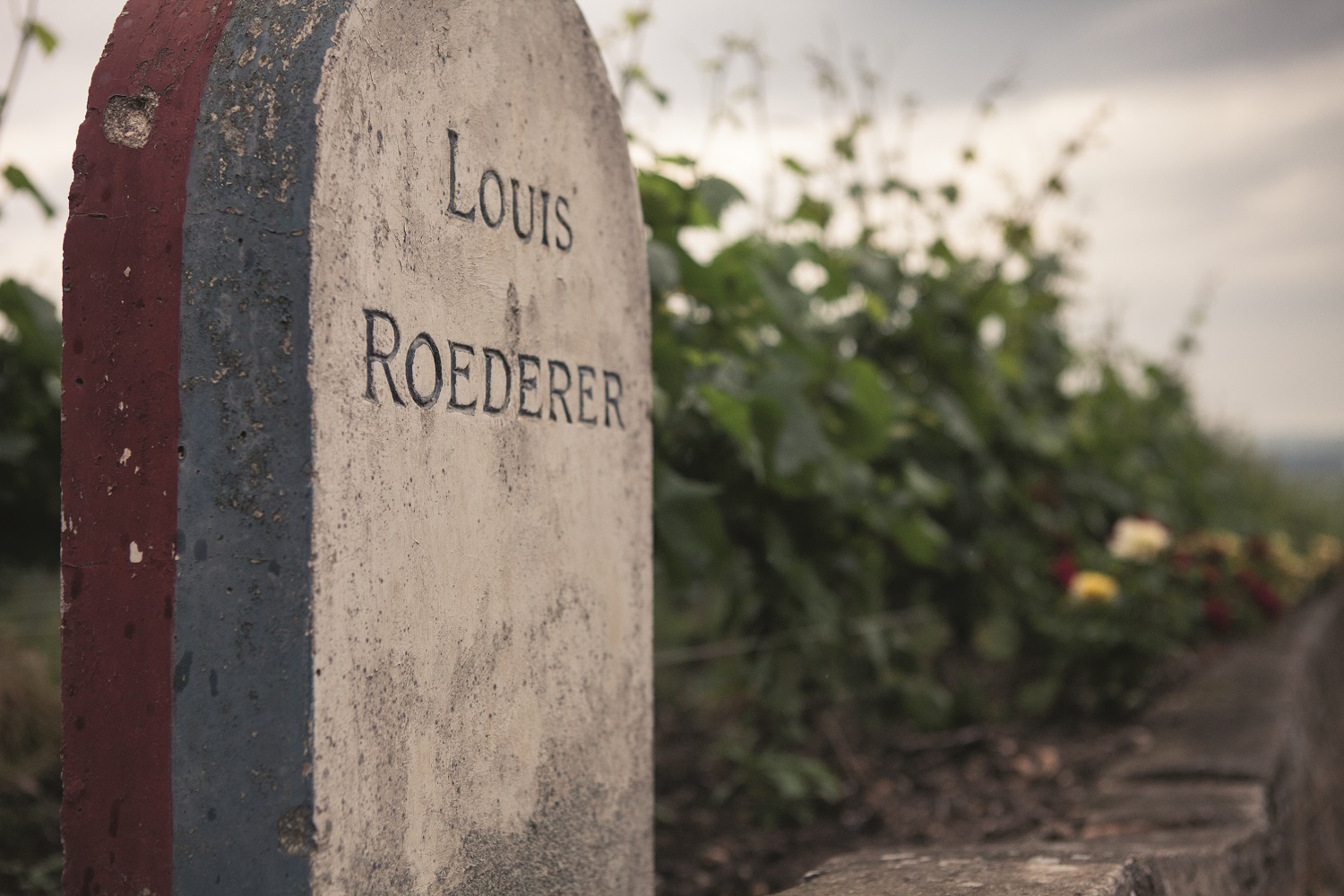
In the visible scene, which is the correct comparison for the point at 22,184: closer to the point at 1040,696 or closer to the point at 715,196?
the point at 715,196

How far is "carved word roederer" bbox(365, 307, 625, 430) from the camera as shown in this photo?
47.1 inches

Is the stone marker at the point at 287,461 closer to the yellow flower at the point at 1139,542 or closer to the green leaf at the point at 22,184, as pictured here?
the green leaf at the point at 22,184

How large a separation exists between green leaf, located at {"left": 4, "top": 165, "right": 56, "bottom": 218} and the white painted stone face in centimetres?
131

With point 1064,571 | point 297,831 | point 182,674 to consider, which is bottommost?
point 297,831

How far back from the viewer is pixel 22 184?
2.30 meters

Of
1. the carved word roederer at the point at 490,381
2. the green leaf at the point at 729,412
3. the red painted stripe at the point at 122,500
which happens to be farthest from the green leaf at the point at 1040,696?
the red painted stripe at the point at 122,500

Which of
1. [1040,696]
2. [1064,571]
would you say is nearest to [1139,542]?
[1064,571]

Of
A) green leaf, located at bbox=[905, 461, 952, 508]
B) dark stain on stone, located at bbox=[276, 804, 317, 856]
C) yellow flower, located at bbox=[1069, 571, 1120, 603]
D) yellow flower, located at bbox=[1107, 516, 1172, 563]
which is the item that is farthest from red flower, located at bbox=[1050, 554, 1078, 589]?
dark stain on stone, located at bbox=[276, 804, 317, 856]

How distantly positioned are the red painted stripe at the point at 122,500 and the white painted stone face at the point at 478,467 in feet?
0.45

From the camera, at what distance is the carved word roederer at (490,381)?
120 cm

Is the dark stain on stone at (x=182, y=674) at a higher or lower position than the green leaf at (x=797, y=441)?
lower

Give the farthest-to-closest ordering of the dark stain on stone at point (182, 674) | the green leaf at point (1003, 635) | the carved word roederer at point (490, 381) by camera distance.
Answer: the green leaf at point (1003, 635) < the carved word roederer at point (490, 381) < the dark stain on stone at point (182, 674)

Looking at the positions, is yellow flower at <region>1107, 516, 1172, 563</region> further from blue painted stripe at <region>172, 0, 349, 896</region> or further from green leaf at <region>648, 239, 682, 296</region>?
blue painted stripe at <region>172, 0, 349, 896</region>

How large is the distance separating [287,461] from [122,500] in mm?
157
